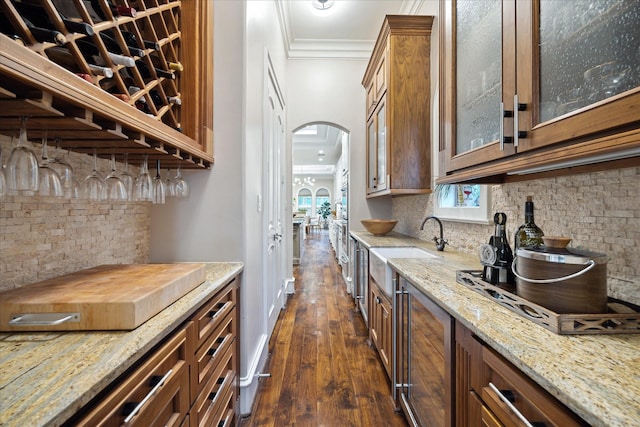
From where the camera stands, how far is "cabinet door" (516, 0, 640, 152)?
687 mm

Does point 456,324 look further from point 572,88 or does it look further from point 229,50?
point 229,50

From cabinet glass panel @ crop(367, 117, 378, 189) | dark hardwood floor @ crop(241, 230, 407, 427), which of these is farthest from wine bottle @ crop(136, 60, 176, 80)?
cabinet glass panel @ crop(367, 117, 378, 189)

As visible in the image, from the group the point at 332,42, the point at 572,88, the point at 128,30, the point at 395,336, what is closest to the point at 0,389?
the point at 128,30

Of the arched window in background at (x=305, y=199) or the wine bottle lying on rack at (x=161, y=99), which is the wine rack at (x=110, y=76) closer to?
the wine bottle lying on rack at (x=161, y=99)

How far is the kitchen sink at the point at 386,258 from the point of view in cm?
190

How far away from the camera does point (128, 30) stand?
3.68 ft

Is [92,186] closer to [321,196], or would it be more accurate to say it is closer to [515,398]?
[515,398]

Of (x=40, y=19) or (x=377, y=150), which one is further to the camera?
(x=377, y=150)

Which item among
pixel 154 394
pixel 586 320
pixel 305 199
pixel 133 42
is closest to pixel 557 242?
pixel 586 320

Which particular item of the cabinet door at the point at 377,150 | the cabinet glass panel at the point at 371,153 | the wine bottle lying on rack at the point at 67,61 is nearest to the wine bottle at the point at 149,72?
the wine bottle lying on rack at the point at 67,61

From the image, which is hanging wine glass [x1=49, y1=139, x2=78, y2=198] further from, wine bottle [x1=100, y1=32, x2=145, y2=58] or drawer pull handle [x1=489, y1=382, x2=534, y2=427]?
drawer pull handle [x1=489, y1=382, x2=534, y2=427]

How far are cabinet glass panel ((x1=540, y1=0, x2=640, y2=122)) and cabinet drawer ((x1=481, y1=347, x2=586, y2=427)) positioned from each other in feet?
2.30

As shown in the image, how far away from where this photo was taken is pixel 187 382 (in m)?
0.99

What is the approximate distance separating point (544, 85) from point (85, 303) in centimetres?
146
